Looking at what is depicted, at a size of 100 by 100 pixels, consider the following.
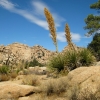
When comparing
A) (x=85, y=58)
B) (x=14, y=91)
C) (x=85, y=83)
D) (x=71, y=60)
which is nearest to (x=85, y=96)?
(x=85, y=83)

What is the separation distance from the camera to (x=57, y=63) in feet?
39.4

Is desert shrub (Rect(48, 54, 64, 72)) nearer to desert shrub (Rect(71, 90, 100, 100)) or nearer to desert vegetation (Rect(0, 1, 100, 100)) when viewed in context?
desert vegetation (Rect(0, 1, 100, 100))

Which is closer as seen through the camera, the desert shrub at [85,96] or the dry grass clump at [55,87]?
the desert shrub at [85,96]

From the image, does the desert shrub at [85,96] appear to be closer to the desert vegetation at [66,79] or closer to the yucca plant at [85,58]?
the desert vegetation at [66,79]

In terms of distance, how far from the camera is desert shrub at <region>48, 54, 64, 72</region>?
39.4 feet

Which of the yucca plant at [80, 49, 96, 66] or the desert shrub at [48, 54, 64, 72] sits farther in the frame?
the yucca plant at [80, 49, 96, 66]

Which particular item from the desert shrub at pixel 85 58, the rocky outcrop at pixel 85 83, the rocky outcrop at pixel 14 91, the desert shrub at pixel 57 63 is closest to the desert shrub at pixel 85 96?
the rocky outcrop at pixel 85 83

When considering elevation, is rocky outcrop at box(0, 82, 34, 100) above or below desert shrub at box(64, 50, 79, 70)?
below

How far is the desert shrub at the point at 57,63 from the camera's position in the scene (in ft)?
39.4

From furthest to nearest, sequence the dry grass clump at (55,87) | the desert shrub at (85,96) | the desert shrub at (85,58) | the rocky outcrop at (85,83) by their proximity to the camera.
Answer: the desert shrub at (85,58), the dry grass clump at (55,87), the rocky outcrop at (85,83), the desert shrub at (85,96)

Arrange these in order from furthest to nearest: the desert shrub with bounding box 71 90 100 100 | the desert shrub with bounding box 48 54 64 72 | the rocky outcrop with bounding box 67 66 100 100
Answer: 1. the desert shrub with bounding box 48 54 64 72
2. the rocky outcrop with bounding box 67 66 100 100
3. the desert shrub with bounding box 71 90 100 100

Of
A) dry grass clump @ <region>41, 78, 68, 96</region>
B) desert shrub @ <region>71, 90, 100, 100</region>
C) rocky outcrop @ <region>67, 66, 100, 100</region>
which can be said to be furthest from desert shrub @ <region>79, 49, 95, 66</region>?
desert shrub @ <region>71, 90, 100, 100</region>

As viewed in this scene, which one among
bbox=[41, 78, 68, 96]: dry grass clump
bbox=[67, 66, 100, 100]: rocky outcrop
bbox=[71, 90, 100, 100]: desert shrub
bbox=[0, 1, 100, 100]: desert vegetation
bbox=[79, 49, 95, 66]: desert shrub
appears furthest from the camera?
bbox=[79, 49, 95, 66]: desert shrub

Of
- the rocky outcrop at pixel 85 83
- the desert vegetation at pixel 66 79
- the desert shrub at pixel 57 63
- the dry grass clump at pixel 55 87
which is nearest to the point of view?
the rocky outcrop at pixel 85 83
